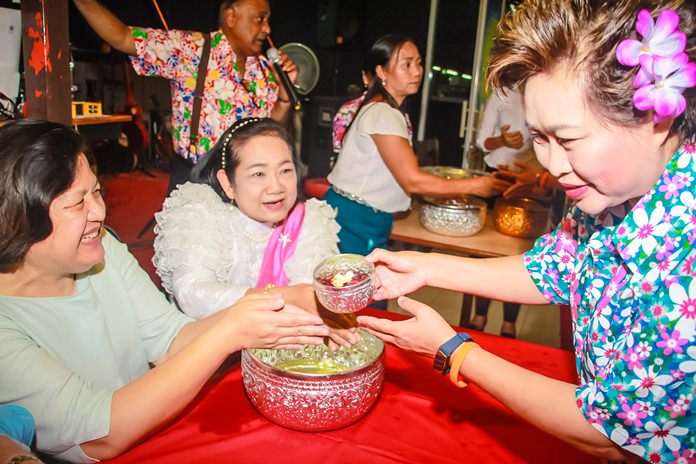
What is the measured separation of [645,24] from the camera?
32.2 inches

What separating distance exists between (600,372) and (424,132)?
5591 mm

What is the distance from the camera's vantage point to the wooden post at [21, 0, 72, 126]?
60.0 inches

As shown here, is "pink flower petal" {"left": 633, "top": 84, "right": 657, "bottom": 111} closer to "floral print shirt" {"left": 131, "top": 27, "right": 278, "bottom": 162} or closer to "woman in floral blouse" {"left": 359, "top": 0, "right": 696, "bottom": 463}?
"woman in floral blouse" {"left": 359, "top": 0, "right": 696, "bottom": 463}

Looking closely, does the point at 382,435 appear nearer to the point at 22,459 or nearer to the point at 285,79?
the point at 22,459

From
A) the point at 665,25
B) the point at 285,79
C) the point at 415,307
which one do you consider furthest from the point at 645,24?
the point at 285,79

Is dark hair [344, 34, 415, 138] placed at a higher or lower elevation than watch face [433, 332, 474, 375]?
higher

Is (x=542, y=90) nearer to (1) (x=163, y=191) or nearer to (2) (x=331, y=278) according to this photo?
(2) (x=331, y=278)

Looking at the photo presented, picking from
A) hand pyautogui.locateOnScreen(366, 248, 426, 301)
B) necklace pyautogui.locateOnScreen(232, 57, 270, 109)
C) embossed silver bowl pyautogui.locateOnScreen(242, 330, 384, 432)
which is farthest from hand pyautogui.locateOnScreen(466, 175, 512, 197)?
embossed silver bowl pyautogui.locateOnScreen(242, 330, 384, 432)

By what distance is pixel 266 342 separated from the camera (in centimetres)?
115

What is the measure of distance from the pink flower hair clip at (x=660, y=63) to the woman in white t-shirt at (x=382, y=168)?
184 centimetres

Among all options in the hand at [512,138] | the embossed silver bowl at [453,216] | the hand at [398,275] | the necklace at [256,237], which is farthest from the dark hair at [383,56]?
the hand at [398,275]

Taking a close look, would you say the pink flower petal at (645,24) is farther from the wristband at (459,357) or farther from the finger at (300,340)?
the finger at (300,340)

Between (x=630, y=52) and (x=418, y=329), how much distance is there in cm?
66

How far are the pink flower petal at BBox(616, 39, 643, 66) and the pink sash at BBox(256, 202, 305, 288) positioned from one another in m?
1.37
